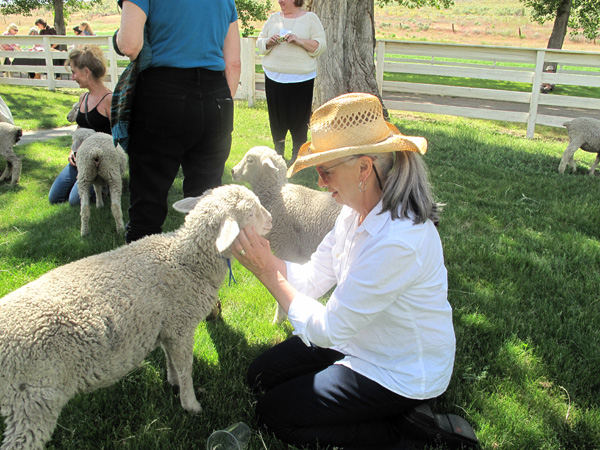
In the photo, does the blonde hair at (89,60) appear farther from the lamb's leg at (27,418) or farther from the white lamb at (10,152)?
the lamb's leg at (27,418)

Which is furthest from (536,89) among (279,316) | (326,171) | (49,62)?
(49,62)

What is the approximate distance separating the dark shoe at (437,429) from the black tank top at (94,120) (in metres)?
4.70

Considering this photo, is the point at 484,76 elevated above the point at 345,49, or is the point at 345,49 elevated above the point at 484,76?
the point at 345,49

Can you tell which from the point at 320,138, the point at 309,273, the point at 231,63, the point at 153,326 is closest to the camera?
the point at 320,138

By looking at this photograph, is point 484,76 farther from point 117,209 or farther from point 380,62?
point 117,209

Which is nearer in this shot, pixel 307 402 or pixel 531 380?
pixel 307 402

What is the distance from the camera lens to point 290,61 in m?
6.24

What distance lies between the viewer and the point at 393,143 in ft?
6.33

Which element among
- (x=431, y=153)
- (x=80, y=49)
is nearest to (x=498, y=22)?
(x=431, y=153)

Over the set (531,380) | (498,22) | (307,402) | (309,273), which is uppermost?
(498,22)

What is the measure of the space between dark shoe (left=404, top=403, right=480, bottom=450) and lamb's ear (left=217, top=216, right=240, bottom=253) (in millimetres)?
1259

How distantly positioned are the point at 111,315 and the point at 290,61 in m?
4.97

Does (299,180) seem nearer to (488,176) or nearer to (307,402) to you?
(488,176)

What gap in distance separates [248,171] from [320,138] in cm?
215
